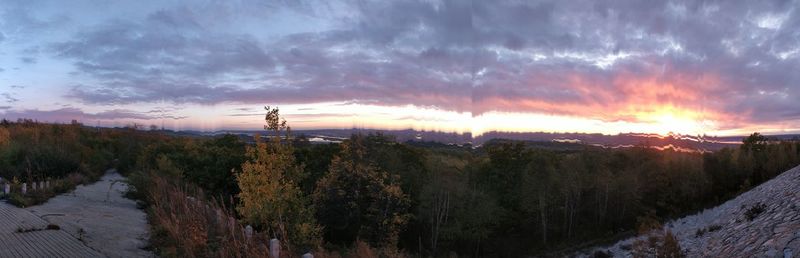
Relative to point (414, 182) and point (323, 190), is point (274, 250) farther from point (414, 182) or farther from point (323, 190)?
point (414, 182)

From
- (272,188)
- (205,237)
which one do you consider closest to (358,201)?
(272,188)

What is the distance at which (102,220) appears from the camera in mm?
16656

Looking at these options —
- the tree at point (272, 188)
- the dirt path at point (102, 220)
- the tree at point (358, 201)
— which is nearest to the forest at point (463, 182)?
the tree at point (358, 201)

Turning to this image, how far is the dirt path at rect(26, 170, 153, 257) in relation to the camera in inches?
502

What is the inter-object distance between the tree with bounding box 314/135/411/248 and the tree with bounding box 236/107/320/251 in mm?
12019

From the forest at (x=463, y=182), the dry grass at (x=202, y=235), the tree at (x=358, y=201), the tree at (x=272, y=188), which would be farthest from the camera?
the forest at (x=463, y=182)

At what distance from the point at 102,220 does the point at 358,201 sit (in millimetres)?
16984

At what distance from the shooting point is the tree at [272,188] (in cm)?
1689

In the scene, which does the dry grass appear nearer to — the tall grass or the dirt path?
the tall grass

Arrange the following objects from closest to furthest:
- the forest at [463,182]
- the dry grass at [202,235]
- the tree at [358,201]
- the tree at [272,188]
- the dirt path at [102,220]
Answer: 1. the dry grass at [202,235]
2. the dirt path at [102,220]
3. the tree at [272,188]
4. the tree at [358,201]
5. the forest at [463,182]

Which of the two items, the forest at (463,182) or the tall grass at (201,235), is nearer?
the tall grass at (201,235)

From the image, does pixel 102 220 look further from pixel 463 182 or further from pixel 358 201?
pixel 463 182

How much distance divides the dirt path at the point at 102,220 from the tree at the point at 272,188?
336cm

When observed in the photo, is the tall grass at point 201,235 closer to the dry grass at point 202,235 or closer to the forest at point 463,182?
the dry grass at point 202,235
